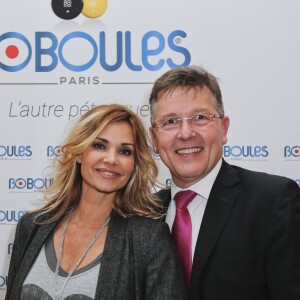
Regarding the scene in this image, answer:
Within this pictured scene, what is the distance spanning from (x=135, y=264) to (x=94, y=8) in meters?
1.97

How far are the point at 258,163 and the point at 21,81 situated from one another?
1.74m

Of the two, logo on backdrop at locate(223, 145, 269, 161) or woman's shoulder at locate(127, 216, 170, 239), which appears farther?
logo on backdrop at locate(223, 145, 269, 161)

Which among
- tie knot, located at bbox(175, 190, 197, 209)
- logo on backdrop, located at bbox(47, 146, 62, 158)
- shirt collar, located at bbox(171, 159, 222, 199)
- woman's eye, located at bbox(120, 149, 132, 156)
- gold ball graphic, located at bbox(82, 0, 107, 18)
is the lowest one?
tie knot, located at bbox(175, 190, 197, 209)

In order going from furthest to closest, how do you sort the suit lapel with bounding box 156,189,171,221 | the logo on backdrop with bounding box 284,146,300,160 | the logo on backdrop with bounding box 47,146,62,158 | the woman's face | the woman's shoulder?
the logo on backdrop with bounding box 47,146,62,158 < the logo on backdrop with bounding box 284,146,300,160 < the suit lapel with bounding box 156,189,171,221 < the woman's face < the woman's shoulder

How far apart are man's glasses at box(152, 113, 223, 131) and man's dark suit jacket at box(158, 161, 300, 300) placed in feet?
1.19

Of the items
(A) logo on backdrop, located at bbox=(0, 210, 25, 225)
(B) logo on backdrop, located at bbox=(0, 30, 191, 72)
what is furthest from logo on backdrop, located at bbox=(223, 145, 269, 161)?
(A) logo on backdrop, located at bbox=(0, 210, 25, 225)

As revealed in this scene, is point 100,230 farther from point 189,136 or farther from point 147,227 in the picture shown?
point 189,136

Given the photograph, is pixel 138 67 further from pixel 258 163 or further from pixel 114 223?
pixel 114 223

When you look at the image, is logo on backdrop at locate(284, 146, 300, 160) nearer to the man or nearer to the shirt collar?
Result: the man

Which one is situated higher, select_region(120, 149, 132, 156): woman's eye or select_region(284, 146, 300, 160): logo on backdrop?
select_region(284, 146, 300, 160): logo on backdrop

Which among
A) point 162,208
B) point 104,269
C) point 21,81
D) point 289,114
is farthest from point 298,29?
point 104,269

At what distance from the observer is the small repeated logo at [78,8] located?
3254 millimetres

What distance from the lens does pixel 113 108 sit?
219 cm

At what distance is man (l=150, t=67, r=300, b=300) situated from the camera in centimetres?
181
